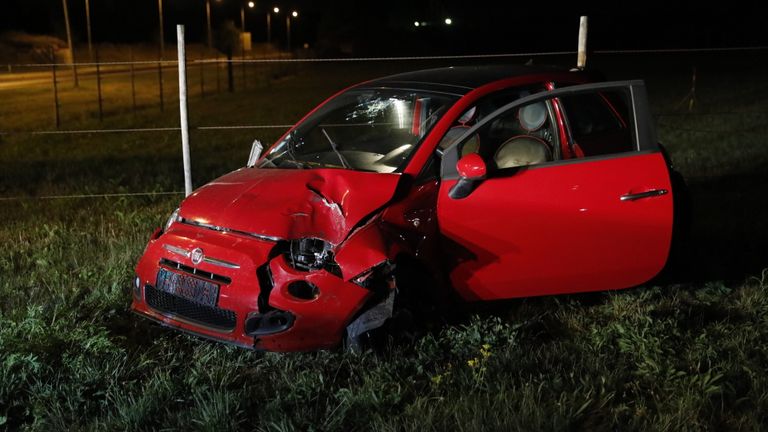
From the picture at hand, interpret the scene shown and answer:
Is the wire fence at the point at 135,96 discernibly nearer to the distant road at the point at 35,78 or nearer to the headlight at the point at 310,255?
the distant road at the point at 35,78

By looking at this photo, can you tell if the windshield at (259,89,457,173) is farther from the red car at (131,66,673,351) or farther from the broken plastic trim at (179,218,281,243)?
the broken plastic trim at (179,218,281,243)

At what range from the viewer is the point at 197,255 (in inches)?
158

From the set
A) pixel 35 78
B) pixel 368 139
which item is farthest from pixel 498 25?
pixel 368 139

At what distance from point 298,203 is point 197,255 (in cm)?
60

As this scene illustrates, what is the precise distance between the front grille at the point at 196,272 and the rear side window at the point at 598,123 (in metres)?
2.37

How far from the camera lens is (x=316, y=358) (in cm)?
405

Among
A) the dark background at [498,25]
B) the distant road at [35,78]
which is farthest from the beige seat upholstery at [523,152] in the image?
the dark background at [498,25]

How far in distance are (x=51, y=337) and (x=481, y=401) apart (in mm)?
2361

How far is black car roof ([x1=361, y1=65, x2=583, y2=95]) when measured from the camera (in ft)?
15.6

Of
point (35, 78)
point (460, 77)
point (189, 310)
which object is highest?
point (460, 77)

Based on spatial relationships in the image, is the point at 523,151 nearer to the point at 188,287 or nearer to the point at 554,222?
the point at 554,222

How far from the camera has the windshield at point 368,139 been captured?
4652 millimetres

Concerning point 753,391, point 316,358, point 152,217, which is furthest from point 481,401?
point 152,217

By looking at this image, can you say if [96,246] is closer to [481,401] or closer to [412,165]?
[412,165]
